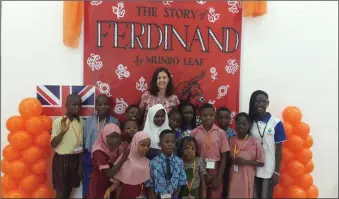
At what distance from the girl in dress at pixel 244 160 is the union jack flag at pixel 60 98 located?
1476mm

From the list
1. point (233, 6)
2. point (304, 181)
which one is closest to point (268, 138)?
point (304, 181)

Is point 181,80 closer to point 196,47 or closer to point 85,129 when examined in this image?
point 196,47

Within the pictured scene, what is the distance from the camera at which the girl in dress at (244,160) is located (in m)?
2.73

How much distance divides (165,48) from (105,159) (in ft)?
4.40

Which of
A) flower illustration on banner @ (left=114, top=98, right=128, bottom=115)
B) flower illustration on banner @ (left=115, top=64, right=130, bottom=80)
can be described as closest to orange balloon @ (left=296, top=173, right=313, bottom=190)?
flower illustration on banner @ (left=114, top=98, right=128, bottom=115)

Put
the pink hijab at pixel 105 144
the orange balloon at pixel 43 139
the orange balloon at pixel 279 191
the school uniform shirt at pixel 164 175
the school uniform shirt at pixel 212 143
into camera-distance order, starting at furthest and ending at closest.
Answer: the orange balloon at pixel 279 191, the orange balloon at pixel 43 139, the school uniform shirt at pixel 212 143, the pink hijab at pixel 105 144, the school uniform shirt at pixel 164 175

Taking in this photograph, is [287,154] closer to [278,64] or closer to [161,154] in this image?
[278,64]

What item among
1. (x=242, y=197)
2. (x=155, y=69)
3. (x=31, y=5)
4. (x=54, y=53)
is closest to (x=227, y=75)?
(x=155, y=69)

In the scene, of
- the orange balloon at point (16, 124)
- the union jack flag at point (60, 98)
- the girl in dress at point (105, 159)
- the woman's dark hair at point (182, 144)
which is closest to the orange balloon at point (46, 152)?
the orange balloon at point (16, 124)

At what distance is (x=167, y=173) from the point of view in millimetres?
2520

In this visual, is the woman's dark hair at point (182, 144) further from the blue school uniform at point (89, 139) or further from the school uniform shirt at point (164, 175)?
the blue school uniform at point (89, 139)

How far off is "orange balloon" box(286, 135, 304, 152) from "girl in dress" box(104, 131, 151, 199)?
56.1 inches

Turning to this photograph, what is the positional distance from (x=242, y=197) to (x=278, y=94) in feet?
4.22

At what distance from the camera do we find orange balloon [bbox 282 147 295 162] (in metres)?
3.08
